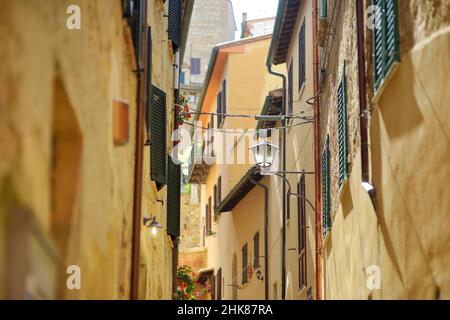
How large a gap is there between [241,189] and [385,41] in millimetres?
17439

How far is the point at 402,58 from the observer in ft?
28.3

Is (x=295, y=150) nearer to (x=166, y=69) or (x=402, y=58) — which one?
(x=166, y=69)

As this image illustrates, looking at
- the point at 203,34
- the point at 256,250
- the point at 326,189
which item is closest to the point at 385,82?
the point at 326,189

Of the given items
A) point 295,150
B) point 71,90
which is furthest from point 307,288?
point 71,90

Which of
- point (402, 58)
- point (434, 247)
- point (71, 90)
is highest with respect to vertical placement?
point (402, 58)

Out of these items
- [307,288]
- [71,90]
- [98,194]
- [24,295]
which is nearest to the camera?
[24,295]

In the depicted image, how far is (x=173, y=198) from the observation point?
1667cm

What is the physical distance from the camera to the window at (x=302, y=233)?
58.9 ft

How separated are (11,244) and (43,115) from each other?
34.5 inches

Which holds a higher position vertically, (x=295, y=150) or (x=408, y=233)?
(x=295, y=150)

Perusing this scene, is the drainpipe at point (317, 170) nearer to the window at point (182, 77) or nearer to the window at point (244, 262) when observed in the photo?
the window at point (244, 262)

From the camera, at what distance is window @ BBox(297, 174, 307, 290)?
18.0m

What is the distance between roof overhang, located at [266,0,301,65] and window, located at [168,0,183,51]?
3.34 metres

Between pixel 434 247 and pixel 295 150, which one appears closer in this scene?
pixel 434 247
